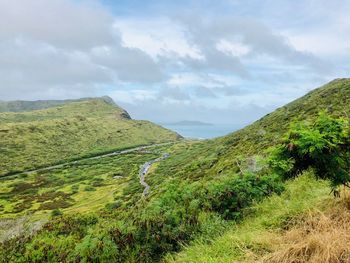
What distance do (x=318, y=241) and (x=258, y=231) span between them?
79.0 inches

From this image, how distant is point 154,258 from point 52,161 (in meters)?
200

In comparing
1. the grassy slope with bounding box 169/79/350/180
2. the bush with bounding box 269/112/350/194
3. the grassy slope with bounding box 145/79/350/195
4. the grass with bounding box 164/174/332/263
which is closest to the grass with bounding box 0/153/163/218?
the grassy slope with bounding box 145/79/350/195

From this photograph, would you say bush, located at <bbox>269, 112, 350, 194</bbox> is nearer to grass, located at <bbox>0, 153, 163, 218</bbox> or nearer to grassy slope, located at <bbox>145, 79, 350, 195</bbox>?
grassy slope, located at <bbox>145, 79, 350, 195</bbox>

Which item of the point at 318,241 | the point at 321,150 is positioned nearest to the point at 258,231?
the point at 318,241

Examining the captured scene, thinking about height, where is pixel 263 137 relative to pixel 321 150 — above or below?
below

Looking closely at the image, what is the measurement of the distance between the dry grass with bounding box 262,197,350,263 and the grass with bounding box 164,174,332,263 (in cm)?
47

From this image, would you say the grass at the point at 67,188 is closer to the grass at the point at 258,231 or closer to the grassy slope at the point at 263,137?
the grassy slope at the point at 263,137

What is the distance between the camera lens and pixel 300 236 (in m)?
8.82

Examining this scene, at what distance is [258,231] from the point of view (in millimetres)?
9867

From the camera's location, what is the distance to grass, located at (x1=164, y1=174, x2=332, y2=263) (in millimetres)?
8984

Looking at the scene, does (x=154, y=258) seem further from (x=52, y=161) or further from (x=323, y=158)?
(x=52, y=161)

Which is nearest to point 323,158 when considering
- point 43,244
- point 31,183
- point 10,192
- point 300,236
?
point 300,236

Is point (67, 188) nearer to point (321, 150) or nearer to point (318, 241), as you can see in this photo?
point (321, 150)

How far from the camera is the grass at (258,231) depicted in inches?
354
